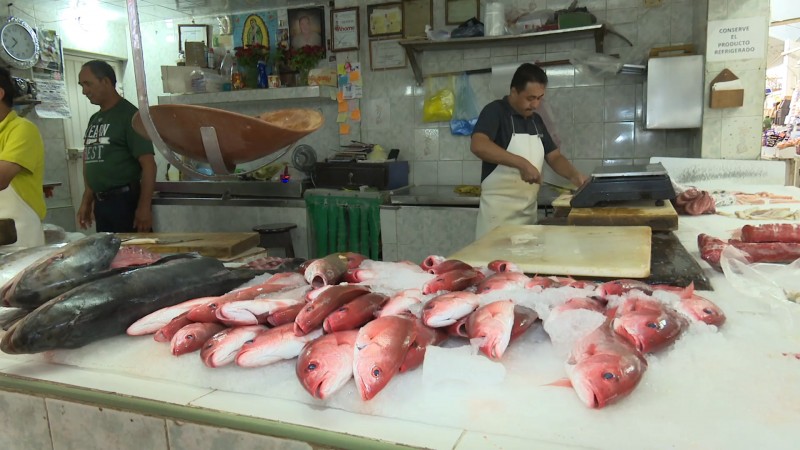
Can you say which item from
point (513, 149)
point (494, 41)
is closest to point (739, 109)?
point (513, 149)

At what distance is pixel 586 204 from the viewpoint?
301 cm

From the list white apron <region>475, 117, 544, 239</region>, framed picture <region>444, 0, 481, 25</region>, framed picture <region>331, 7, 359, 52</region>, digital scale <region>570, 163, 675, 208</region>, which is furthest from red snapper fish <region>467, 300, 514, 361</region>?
framed picture <region>331, 7, 359, 52</region>

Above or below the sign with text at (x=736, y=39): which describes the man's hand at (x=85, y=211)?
below

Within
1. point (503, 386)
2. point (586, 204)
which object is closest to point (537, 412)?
point (503, 386)

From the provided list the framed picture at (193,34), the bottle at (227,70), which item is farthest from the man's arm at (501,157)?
the framed picture at (193,34)

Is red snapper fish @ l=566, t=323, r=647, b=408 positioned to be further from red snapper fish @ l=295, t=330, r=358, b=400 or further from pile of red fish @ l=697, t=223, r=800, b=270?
pile of red fish @ l=697, t=223, r=800, b=270

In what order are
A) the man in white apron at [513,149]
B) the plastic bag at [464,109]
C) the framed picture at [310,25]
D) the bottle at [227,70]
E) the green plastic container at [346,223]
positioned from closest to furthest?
the man in white apron at [513,149] < the green plastic container at [346,223] < the plastic bag at [464,109] < the framed picture at [310,25] < the bottle at [227,70]

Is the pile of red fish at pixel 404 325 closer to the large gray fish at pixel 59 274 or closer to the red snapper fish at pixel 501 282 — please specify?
the red snapper fish at pixel 501 282

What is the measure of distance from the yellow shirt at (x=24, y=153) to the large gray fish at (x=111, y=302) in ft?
6.94

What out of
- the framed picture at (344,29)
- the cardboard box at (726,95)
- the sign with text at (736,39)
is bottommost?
the cardboard box at (726,95)

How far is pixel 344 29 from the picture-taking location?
5980mm

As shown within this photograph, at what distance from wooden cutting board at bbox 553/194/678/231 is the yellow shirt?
→ 2.93 meters

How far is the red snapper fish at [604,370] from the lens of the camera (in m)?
0.90

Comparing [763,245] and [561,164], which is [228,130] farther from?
[561,164]
